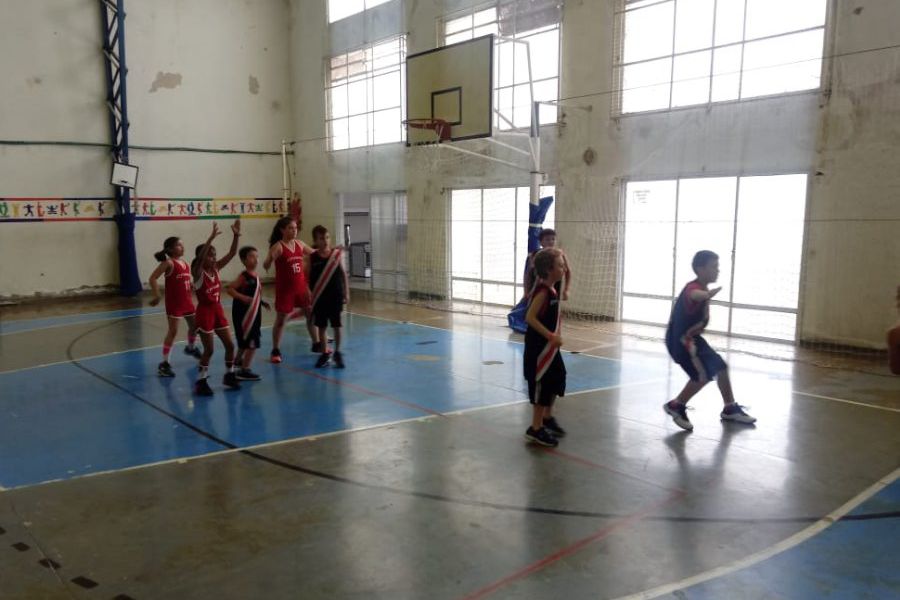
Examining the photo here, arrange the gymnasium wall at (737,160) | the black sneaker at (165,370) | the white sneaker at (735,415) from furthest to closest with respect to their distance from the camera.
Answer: the gymnasium wall at (737,160) < the black sneaker at (165,370) < the white sneaker at (735,415)

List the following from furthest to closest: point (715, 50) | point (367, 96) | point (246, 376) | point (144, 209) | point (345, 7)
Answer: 1. point (345, 7)
2. point (144, 209)
3. point (367, 96)
4. point (715, 50)
5. point (246, 376)

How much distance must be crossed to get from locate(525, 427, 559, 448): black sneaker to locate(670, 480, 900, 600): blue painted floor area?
2.00m

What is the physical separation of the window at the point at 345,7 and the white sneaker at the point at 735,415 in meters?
12.9

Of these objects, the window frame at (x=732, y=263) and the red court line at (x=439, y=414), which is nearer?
the red court line at (x=439, y=414)

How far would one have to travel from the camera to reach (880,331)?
872 centimetres

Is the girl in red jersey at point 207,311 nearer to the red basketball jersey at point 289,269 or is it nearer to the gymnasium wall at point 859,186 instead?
the red basketball jersey at point 289,269

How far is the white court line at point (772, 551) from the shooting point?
3.33 m

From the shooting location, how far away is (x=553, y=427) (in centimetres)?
571

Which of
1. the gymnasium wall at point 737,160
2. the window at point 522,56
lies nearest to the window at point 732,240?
the gymnasium wall at point 737,160

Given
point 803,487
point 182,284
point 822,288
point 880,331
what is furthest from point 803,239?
point 182,284

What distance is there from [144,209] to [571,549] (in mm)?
15209

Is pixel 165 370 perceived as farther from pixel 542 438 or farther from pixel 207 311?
pixel 542 438

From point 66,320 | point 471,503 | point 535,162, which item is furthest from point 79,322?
point 471,503

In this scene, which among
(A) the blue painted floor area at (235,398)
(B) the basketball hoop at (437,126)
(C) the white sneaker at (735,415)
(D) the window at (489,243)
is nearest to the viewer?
(A) the blue painted floor area at (235,398)
